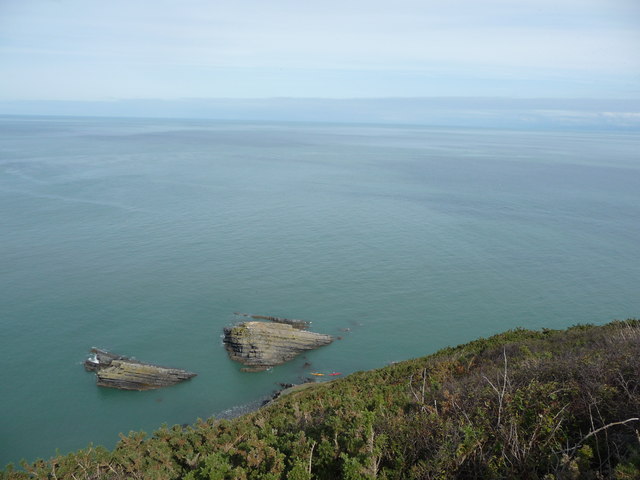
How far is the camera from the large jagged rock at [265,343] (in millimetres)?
33406

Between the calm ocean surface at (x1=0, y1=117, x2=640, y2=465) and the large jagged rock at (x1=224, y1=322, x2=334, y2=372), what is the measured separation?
900mm

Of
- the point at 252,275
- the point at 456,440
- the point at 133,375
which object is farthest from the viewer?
the point at 252,275

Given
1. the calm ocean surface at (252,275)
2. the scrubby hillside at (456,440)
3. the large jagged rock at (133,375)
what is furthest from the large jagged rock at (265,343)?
the scrubby hillside at (456,440)

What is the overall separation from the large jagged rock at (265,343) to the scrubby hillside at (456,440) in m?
17.9

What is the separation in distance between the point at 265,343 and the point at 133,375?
936cm

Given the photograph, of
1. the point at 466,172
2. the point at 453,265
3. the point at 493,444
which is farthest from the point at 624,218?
the point at 493,444

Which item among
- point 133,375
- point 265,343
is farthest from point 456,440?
point 133,375

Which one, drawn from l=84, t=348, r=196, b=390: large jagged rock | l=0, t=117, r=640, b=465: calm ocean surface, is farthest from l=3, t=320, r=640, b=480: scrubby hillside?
l=84, t=348, r=196, b=390: large jagged rock

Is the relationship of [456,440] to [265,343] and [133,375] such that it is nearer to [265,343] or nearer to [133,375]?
[265,343]

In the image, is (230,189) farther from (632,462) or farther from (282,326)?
(632,462)

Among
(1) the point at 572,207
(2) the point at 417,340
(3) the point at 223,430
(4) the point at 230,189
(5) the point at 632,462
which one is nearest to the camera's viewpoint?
(5) the point at 632,462

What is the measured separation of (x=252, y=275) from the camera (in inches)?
1848

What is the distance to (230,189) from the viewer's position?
292 feet

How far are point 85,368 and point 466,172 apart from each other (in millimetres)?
104493
